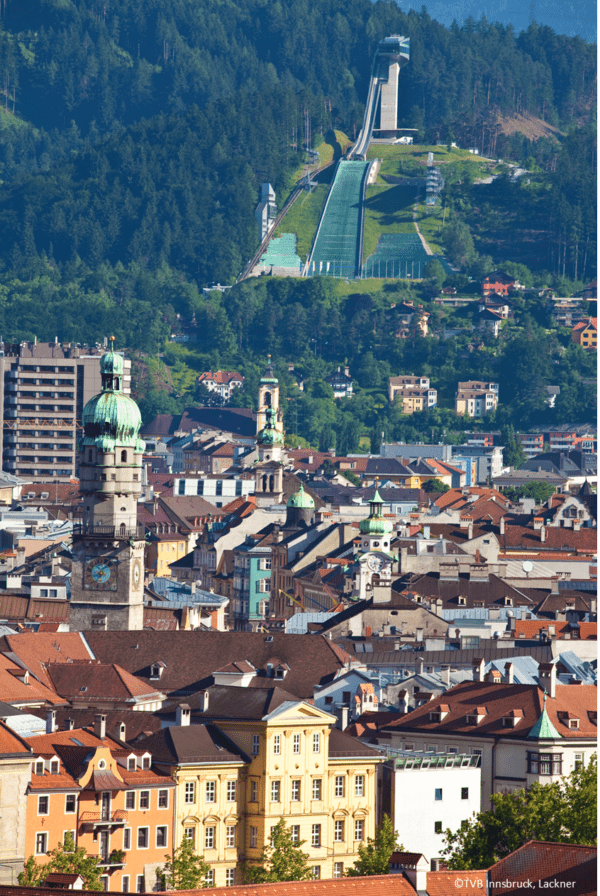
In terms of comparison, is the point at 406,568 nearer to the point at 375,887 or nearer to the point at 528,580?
the point at 528,580

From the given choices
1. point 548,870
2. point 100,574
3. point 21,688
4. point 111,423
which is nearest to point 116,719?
point 21,688

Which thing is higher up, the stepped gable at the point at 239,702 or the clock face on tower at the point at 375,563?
the clock face on tower at the point at 375,563

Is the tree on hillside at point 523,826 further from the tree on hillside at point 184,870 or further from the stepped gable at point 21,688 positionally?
the stepped gable at point 21,688

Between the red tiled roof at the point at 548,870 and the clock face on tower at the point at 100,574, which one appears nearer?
the red tiled roof at the point at 548,870

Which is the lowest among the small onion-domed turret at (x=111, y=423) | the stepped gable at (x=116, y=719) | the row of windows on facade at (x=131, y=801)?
the row of windows on facade at (x=131, y=801)

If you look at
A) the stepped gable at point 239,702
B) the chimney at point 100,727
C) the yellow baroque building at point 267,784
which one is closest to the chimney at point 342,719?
the stepped gable at point 239,702

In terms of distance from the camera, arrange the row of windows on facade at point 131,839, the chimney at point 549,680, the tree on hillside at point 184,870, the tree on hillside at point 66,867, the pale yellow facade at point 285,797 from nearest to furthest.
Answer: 1. the tree on hillside at point 66,867
2. the tree on hillside at point 184,870
3. the row of windows on facade at point 131,839
4. the pale yellow facade at point 285,797
5. the chimney at point 549,680

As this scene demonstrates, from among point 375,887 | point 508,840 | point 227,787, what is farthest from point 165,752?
point 375,887
